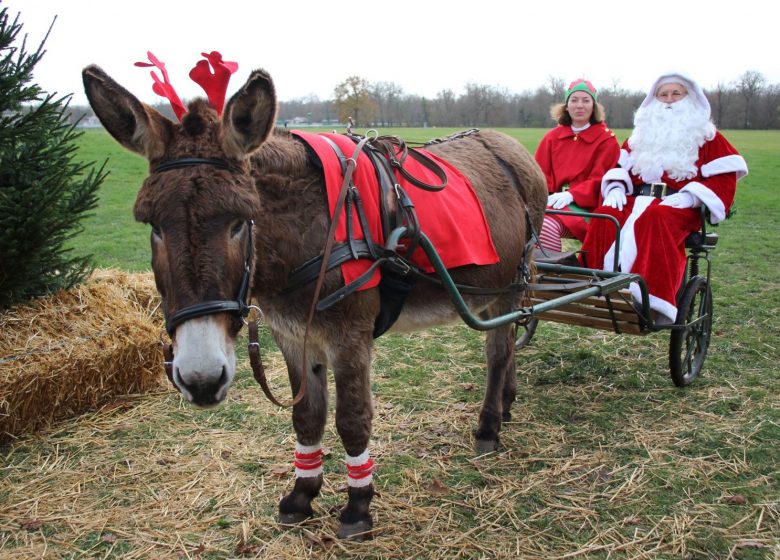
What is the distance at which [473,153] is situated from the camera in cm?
384

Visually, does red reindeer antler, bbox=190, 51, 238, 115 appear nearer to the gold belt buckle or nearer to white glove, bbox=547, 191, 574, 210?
white glove, bbox=547, 191, 574, 210

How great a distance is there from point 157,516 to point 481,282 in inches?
87.8

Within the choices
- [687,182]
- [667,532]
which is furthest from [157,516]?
[687,182]

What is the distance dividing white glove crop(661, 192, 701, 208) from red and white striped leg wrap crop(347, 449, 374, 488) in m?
3.03

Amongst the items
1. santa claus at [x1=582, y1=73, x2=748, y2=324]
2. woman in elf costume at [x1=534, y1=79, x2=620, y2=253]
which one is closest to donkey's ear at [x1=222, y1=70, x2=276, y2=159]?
santa claus at [x1=582, y1=73, x2=748, y2=324]

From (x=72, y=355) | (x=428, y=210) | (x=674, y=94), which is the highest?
(x=674, y=94)

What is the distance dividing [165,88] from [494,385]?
278 cm

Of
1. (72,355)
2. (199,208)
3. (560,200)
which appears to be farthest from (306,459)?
(560,200)

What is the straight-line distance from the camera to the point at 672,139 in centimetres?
482

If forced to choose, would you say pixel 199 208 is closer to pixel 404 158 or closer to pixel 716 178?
pixel 404 158

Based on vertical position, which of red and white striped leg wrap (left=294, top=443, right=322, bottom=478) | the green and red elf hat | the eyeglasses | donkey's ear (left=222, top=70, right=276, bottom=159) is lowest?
red and white striped leg wrap (left=294, top=443, right=322, bottom=478)

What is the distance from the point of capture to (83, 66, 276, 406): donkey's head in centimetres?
209

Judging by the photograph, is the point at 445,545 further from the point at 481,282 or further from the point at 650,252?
the point at 650,252

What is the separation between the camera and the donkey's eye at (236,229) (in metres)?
2.21
